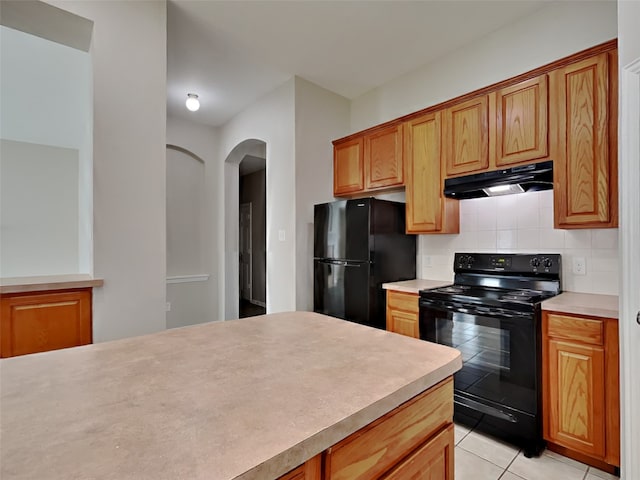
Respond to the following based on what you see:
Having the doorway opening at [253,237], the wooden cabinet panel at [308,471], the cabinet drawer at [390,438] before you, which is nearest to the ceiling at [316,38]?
the cabinet drawer at [390,438]

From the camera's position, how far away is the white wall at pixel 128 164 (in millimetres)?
1879

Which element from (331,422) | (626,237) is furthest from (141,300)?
(626,237)

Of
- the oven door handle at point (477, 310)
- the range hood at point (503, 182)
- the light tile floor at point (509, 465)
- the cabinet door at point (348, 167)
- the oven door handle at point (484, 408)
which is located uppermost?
the cabinet door at point (348, 167)

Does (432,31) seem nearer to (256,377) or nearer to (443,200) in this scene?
(443,200)

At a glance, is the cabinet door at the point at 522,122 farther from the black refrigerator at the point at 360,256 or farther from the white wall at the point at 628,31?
the black refrigerator at the point at 360,256

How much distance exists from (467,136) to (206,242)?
3.59 meters

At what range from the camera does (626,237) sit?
1.48 meters

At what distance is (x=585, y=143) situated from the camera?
188cm

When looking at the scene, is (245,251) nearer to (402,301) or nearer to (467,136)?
(402,301)

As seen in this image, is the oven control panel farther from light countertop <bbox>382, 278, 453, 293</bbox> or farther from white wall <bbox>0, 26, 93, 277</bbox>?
white wall <bbox>0, 26, 93, 277</bbox>

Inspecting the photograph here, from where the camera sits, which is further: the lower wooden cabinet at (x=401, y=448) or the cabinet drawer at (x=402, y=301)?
the cabinet drawer at (x=402, y=301)

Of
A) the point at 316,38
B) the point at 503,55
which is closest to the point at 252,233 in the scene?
the point at 316,38

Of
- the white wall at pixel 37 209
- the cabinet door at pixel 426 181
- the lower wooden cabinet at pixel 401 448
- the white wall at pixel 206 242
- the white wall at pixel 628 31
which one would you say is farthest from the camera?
the white wall at pixel 206 242

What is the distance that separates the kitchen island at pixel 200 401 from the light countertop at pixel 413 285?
4.98 ft
